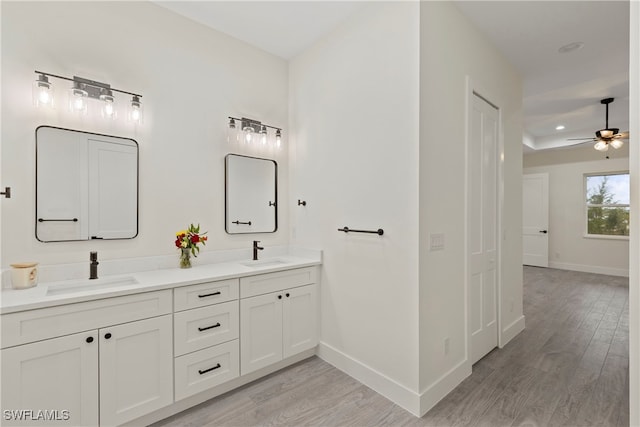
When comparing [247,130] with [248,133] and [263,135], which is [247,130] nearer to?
[248,133]

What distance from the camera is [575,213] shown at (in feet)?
21.4

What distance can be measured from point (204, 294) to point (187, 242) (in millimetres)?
514

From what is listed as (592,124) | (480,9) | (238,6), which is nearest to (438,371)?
(480,9)

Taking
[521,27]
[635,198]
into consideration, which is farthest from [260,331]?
[521,27]

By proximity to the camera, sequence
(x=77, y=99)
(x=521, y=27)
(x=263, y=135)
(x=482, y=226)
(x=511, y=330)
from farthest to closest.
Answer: (x=511, y=330)
(x=263, y=135)
(x=482, y=226)
(x=521, y=27)
(x=77, y=99)

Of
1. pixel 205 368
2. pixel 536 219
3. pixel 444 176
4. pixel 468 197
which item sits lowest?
pixel 205 368

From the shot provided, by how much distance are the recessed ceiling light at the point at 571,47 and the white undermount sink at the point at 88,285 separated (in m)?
4.14

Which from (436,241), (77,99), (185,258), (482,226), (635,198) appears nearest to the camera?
(635,198)

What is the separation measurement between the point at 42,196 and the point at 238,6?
1974 millimetres

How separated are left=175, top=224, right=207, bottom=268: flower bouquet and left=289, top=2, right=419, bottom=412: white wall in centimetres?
100

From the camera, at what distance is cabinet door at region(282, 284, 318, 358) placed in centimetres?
247

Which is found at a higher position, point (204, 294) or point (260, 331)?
point (204, 294)

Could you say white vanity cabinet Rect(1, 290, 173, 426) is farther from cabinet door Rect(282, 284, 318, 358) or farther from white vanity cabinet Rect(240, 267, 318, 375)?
cabinet door Rect(282, 284, 318, 358)

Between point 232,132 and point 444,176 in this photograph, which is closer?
point 444,176
